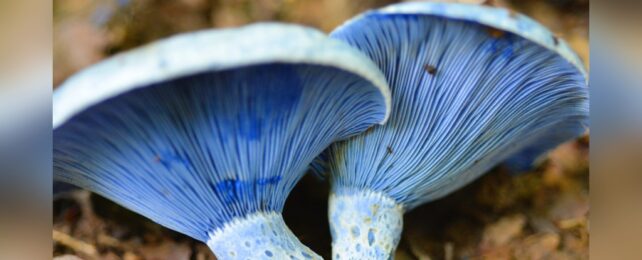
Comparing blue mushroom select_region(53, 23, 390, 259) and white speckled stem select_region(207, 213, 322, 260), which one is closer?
blue mushroom select_region(53, 23, 390, 259)

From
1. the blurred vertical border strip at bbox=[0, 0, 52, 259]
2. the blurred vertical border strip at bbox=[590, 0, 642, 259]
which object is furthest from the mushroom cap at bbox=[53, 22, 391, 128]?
the blurred vertical border strip at bbox=[590, 0, 642, 259]

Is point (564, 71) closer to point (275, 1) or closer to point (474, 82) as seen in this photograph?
point (474, 82)

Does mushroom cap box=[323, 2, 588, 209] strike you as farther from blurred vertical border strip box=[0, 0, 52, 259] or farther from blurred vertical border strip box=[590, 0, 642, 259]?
blurred vertical border strip box=[0, 0, 52, 259]

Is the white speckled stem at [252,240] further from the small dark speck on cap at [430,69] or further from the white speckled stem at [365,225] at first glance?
the small dark speck on cap at [430,69]

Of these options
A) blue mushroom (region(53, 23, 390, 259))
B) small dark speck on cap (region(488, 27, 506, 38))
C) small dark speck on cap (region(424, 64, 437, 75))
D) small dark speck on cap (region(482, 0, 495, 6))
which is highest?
small dark speck on cap (region(482, 0, 495, 6))

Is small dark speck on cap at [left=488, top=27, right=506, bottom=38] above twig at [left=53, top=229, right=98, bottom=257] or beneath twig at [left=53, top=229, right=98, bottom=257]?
above

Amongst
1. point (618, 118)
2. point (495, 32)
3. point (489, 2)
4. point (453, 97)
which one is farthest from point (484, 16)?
point (618, 118)
